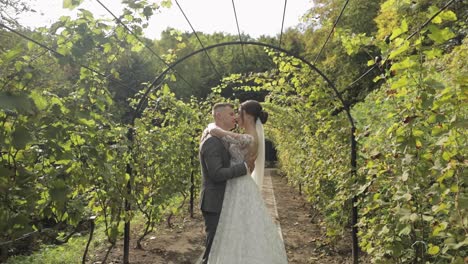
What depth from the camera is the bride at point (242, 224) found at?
140 inches

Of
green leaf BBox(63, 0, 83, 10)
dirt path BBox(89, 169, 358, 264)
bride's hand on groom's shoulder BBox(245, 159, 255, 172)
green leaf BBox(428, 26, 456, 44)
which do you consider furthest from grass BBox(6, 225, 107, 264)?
green leaf BBox(428, 26, 456, 44)

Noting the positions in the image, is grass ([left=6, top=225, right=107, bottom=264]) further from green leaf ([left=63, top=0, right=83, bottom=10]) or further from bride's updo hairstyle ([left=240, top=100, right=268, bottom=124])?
green leaf ([left=63, top=0, right=83, bottom=10])

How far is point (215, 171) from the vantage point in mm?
3406

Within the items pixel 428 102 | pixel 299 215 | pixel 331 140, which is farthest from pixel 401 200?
pixel 299 215

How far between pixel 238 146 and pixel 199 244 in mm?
3178

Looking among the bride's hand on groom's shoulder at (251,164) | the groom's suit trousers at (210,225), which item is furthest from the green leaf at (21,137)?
the bride's hand on groom's shoulder at (251,164)

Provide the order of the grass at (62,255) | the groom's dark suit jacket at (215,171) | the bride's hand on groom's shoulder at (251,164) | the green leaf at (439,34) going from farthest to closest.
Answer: the grass at (62,255) → the bride's hand on groom's shoulder at (251,164) → the groom's dark suit jacket at (215,171) → the green leaf at (439,34)

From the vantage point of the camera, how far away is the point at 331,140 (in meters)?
5.55

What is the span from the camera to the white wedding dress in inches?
140

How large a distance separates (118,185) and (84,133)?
108 centimetres

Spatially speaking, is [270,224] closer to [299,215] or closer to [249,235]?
[249,235]

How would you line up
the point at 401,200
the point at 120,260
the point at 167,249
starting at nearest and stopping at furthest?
the point at 401,200
the point at 120,260
the point at 167,249

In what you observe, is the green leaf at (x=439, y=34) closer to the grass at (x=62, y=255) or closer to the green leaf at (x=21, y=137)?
the green leaf at (x=21, y=137)

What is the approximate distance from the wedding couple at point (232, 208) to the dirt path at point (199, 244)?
1967 mm
